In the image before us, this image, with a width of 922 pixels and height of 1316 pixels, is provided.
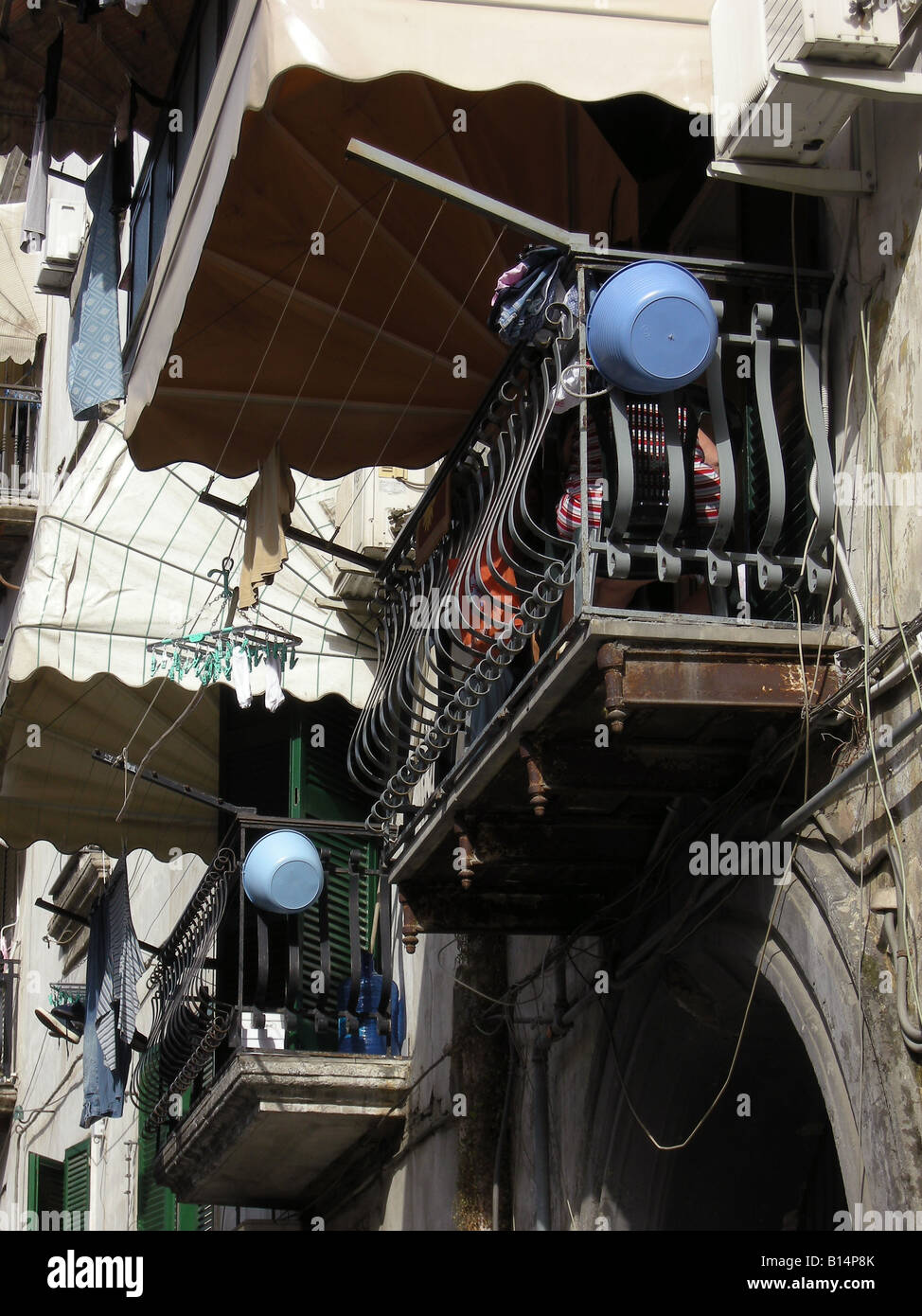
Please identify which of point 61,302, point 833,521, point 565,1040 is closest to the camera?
point 833,521

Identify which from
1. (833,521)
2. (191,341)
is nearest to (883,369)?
(833,521)

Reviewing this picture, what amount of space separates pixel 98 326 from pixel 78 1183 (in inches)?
444

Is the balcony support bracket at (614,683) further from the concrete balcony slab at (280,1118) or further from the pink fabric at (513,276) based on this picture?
the concrete balcony slab at (280,1118)

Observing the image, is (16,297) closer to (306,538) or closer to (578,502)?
(306,538)

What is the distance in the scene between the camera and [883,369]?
6078 millimetres

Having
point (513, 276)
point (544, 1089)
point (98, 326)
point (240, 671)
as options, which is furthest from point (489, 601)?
point (98, 326)

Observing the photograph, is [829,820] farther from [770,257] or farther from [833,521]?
[770,257]

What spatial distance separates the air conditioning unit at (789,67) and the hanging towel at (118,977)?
27.1ft

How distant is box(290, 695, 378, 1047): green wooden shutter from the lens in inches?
457

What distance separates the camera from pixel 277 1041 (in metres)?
10.9

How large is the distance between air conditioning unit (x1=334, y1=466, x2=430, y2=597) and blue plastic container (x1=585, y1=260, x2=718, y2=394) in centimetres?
578

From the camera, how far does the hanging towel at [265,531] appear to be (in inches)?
354
